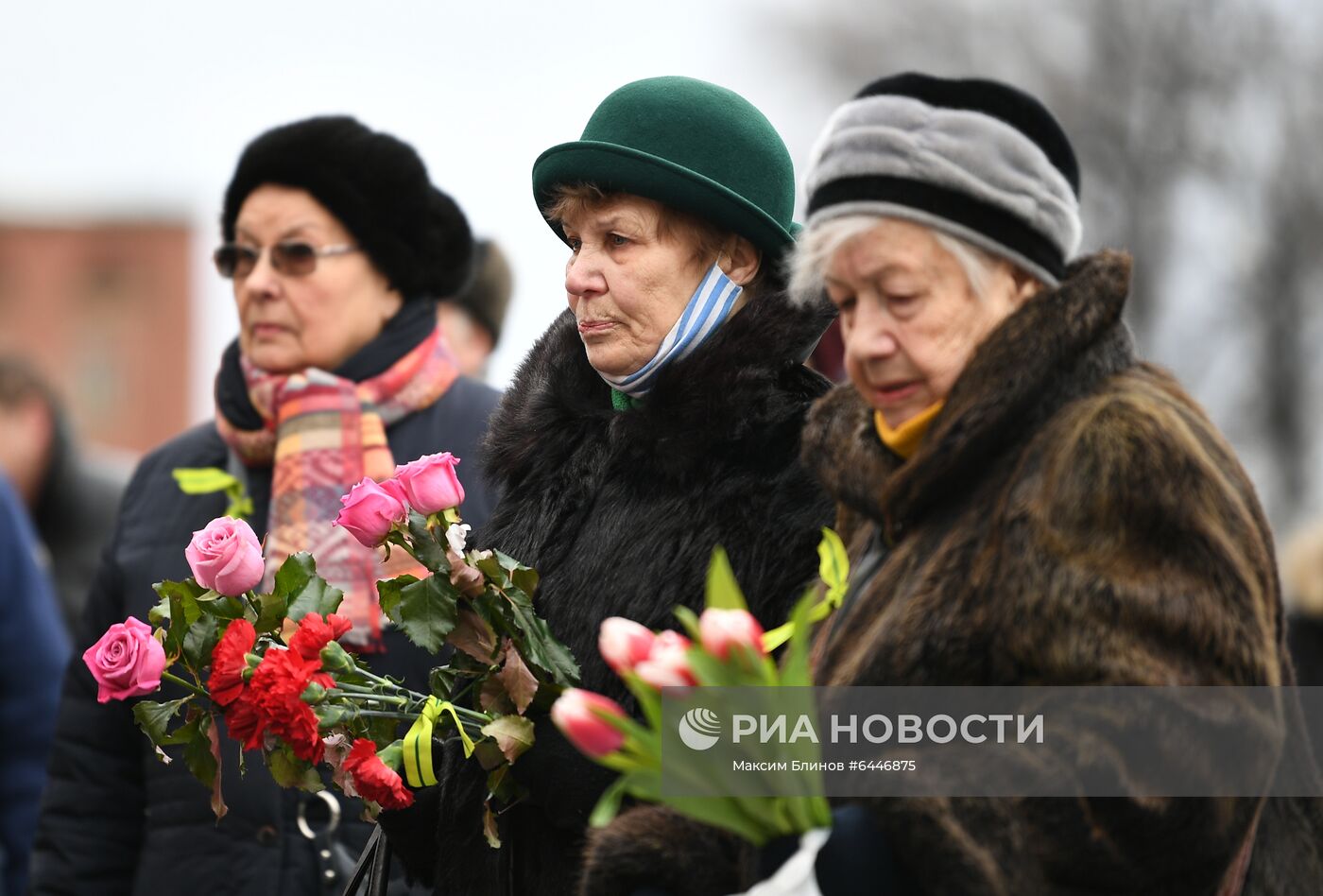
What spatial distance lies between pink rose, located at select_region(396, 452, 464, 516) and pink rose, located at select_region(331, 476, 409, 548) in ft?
0.11

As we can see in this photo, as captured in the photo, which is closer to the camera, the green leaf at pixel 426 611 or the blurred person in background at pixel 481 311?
the green leaf at pixel 426 611

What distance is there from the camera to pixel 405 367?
456 centimetres

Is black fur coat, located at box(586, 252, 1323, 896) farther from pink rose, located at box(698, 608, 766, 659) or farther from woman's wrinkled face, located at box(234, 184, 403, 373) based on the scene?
woman's wrinkled face, located at box(234, 184, 403, 373)

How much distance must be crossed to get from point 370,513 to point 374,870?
70 centimetres

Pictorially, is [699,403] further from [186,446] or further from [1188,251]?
[1188,251]

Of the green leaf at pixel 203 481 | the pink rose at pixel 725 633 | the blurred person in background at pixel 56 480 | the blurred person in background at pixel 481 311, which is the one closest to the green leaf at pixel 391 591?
the pink rose at pixel 725 633

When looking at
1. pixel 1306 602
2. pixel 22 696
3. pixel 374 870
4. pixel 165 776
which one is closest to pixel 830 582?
pixel 374 870

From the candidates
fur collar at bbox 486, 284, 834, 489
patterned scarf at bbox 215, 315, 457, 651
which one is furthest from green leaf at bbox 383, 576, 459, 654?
patterned scarf at bbox 215, 315, 457, 651

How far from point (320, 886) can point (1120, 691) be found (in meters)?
2.27

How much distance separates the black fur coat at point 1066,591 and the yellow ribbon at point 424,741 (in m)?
0.56

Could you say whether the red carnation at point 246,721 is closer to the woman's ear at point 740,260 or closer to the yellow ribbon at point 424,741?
the yellow ribbon at point 424,741

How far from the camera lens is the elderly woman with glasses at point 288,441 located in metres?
4.23

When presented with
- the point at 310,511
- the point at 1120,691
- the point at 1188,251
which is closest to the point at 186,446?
the point at 310,511

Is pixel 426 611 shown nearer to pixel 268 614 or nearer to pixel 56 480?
pixel 268 614
